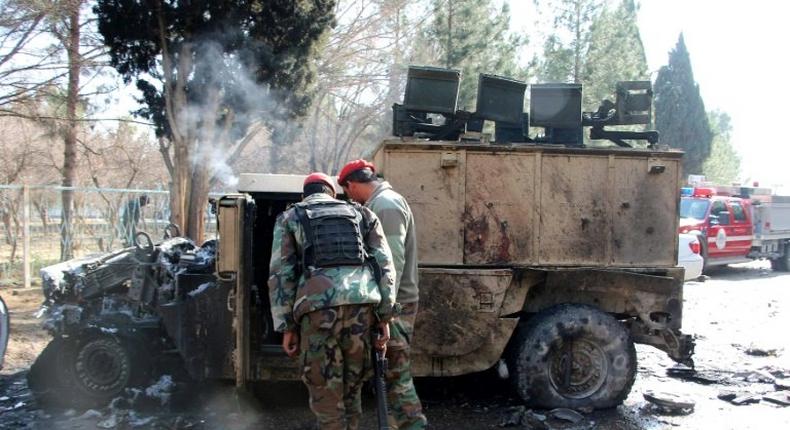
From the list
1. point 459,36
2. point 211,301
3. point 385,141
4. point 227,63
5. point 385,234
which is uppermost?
point 459,36

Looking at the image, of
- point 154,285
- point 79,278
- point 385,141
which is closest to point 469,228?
point 385,141

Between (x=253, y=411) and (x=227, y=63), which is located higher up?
(x=227, y=63)

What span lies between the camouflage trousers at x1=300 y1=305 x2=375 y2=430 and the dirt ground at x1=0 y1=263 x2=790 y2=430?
4.58 ft

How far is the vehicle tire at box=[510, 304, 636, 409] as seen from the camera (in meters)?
4.91

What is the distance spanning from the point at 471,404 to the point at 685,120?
127 ft

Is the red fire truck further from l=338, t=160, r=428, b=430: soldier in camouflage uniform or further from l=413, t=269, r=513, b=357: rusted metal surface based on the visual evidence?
l=338, t=160, r=428, b=430: soldier in camouflage uniform

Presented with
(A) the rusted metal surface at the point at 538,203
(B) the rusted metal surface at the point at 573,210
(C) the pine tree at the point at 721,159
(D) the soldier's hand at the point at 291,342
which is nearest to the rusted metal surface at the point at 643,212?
(A) the rusted metal surface at the point at 538,203

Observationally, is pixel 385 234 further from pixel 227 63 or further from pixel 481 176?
pixel 227 63

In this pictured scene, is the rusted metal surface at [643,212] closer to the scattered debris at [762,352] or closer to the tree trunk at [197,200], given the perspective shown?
the scattered debris at [762,352]

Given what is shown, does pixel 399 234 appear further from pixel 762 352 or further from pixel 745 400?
pixel 762 352

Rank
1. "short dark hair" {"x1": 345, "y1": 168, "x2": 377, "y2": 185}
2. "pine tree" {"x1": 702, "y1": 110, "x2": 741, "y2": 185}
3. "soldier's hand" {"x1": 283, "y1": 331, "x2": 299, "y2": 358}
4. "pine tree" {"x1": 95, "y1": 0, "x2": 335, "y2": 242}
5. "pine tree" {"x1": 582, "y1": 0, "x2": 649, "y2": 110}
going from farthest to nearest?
"pine tree" {"x1": 702, "y1": 110, "x2": 741, "y2": 185}
"pine tree" {"x1": 582, "y1": 0, "x2": 649, "y2": 110}
"pine tree" {"x1": 95, "y1": 0, "x2": 335, "y2": 242}
"short dark hair" {"x1": 345, "y1": 168, "x2": 377, "y2": 185}
"soldier's hand" {"x1": 283, "y1": 331, "x2": 299, "y2": 358}

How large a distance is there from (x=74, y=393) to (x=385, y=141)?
3.39 meters

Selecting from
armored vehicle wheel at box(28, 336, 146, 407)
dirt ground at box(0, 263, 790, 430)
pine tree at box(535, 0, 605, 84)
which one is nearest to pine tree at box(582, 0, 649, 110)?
pine tree at box(535, 0, 605, 84)

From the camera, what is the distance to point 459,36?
19.5 metres
